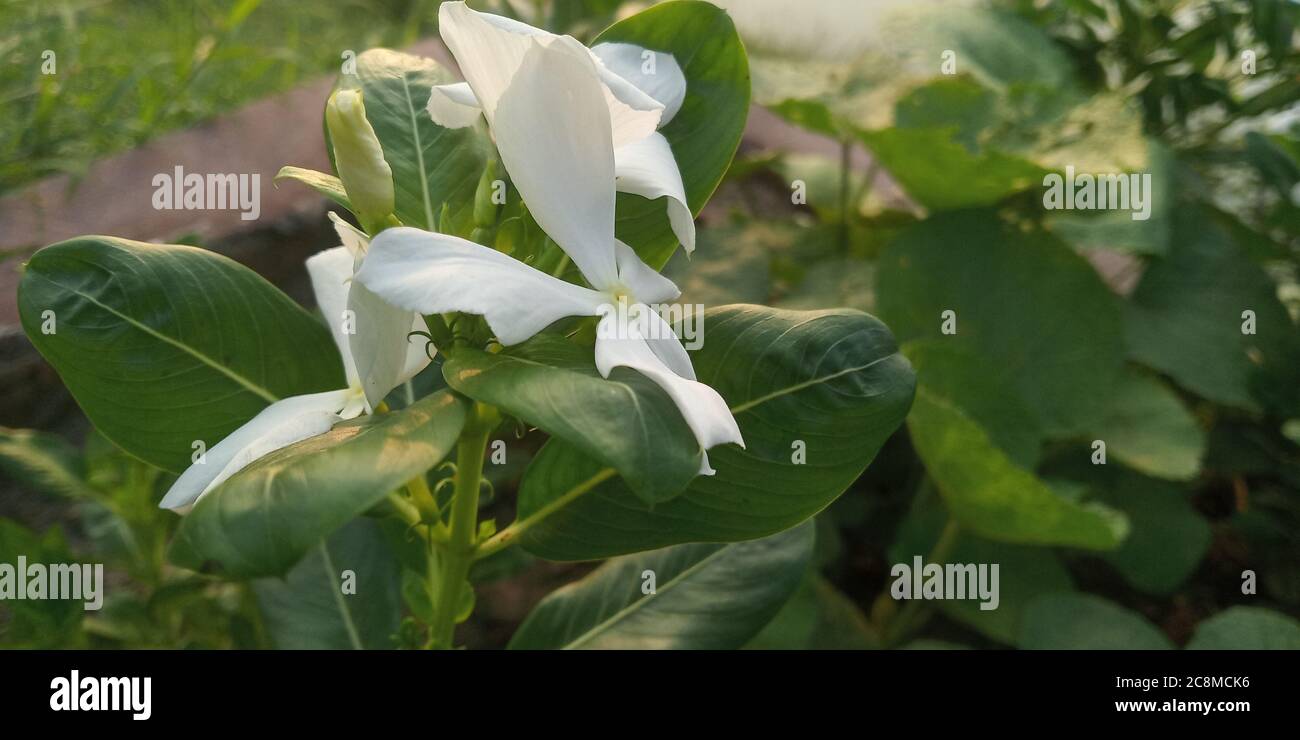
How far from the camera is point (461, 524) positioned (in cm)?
58

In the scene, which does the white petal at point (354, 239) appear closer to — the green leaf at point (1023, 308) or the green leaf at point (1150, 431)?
the green leaf at point (1023, 308)

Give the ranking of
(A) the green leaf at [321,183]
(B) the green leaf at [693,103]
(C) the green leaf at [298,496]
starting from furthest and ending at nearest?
(B) the green leaf at [693,103]
(A) the green leaf at [321,183]
(C) the green leaf at [298,496]

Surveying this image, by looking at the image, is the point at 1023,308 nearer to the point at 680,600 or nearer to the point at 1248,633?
the point at 1248,633

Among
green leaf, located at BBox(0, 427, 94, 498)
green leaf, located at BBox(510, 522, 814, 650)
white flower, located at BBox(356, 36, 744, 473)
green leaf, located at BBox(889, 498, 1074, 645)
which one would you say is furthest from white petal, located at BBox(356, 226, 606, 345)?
green leaf, located at BBox(889, 498, 1074, 645)

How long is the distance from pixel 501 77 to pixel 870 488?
0.93m

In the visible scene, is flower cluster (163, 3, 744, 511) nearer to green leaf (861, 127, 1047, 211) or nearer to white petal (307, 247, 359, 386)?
white petal (307, 247, 359, 386)

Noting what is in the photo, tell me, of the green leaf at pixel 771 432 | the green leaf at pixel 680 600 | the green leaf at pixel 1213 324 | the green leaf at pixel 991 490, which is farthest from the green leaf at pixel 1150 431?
the green leaf at pixel 771 432

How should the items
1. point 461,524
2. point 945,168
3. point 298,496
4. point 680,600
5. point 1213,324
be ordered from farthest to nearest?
point 1213,324 < point 945,168 < point 680,600 < point 461,524 < point 298,496

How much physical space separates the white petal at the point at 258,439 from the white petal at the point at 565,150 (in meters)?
0.16

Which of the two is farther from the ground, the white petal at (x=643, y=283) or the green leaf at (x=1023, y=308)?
the green leaf at (x=1023, y=308)

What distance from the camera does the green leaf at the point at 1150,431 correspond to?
1081 mm

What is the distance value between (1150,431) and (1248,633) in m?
0.29

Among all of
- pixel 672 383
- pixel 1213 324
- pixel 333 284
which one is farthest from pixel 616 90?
pixel 1213 324
